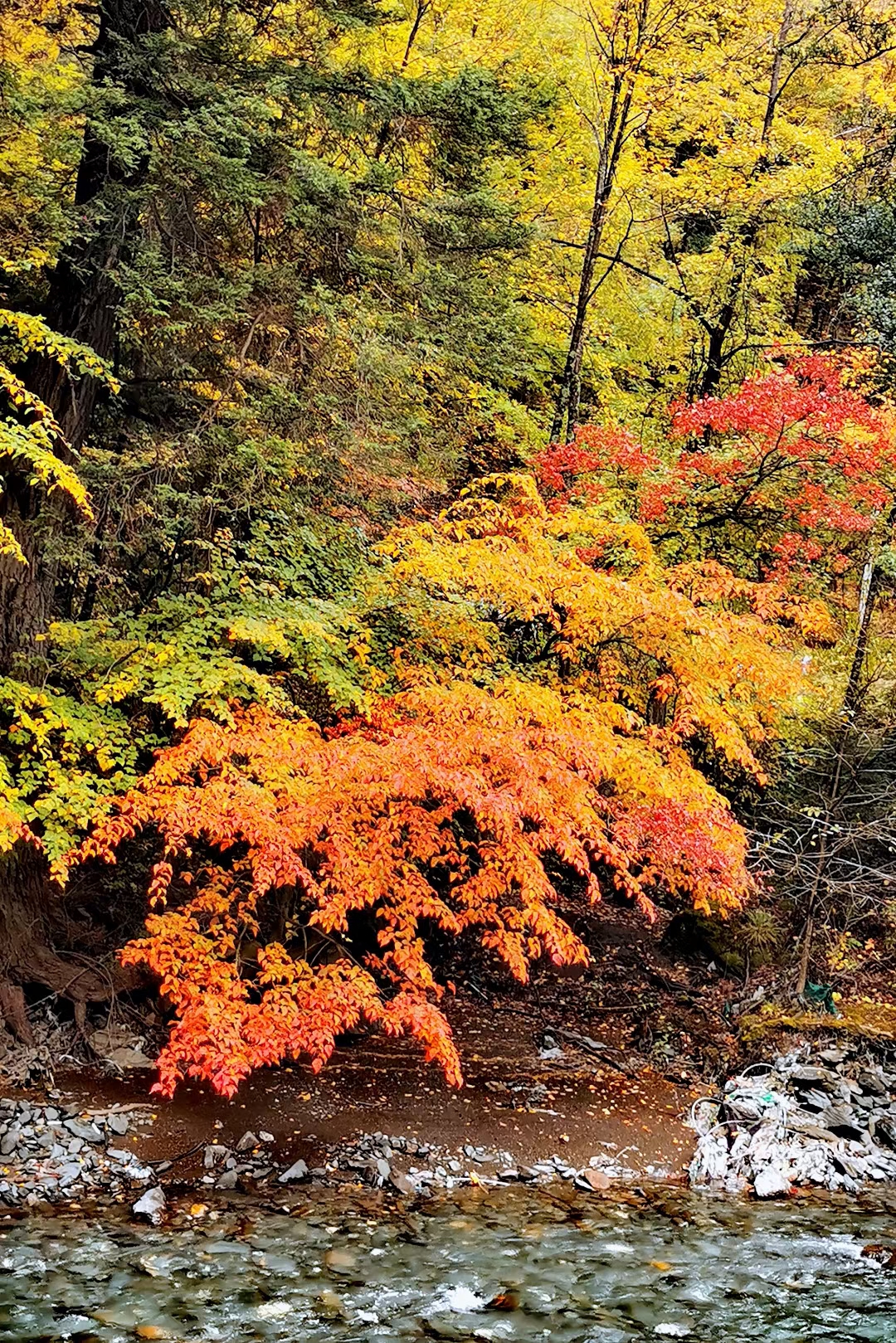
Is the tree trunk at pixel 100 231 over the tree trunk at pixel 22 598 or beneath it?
over

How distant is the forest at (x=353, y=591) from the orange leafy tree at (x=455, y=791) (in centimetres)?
4

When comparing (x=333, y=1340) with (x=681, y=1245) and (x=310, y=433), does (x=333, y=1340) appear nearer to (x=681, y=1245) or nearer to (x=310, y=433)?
(x=681, y=1245)

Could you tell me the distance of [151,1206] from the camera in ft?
20.7

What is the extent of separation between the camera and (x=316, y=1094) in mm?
8180

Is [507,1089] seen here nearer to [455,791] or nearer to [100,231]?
[455,791]

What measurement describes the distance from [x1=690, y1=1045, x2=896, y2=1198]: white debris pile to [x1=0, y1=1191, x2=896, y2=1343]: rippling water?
0.86m

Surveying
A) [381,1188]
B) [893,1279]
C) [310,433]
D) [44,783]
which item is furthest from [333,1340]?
[310,433]

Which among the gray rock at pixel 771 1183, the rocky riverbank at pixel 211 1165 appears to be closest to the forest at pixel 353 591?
the rocky riverbank at pixel 211 1165

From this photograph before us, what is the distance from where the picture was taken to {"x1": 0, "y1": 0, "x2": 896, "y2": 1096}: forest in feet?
23.4

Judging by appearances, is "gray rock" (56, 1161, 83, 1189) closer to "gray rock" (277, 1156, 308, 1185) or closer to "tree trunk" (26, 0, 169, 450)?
"gray rock" (277, 1156, 308, 1185)

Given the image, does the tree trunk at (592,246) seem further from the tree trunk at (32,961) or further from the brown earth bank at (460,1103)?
the tree trunk at (32,961)

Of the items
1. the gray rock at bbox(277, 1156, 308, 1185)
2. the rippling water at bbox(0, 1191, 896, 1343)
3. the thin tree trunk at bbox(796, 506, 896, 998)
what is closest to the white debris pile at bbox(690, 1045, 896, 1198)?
the rippling water at bbox(0, 1191, 896, 1343)

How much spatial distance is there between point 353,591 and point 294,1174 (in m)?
4.85

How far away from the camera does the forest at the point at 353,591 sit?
712cm
